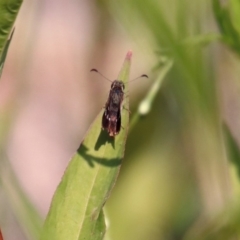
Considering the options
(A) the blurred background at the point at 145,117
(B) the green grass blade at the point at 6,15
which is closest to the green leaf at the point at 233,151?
(A) the blurred background at the point at 145,117

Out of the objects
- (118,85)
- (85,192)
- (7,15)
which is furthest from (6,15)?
(118,85)

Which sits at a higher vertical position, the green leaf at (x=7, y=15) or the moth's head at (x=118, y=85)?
the green leaf at (x=7, y=15)

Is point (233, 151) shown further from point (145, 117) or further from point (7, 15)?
point (7, 15)

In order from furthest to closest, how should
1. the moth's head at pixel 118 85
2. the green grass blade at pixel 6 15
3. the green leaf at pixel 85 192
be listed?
the moth's head at pixel 118 85, the green leaf at pixel 85 192, the green grass blade at pixel 6 15

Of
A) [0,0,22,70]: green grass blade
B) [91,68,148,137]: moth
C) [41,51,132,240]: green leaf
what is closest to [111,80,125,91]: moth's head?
[91,68,148,137]: moth

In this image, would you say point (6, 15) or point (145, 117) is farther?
point (145, 117)

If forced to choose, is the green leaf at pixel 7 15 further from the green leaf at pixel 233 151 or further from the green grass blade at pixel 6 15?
the green leaf at pixel 233 151
